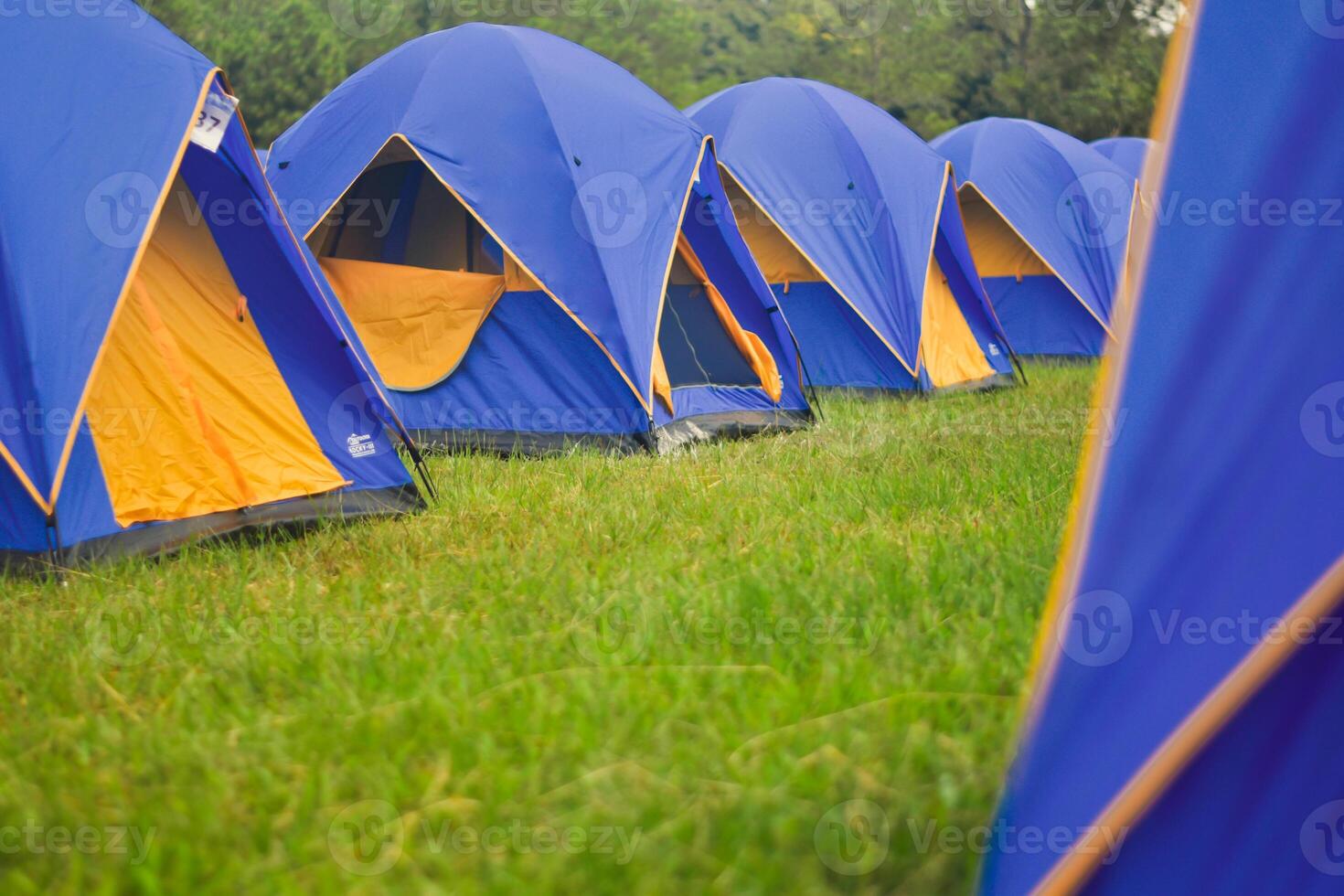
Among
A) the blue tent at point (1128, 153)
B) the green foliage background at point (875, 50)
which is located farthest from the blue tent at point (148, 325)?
the green foliage background at point (875, 50)

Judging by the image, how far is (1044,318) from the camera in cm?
1050

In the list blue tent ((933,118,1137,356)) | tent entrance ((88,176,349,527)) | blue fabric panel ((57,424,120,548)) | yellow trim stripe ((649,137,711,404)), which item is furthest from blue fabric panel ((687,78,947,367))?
blue fabric panel ((57,424,120,548))

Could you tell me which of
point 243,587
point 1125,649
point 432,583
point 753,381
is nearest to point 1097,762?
point 1125,649

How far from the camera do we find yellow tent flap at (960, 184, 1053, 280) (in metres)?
10.4

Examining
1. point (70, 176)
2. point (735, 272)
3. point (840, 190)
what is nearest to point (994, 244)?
point (840, 190)

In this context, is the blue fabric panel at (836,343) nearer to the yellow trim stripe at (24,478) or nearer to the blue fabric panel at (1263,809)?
the yellow trim stripe at (24,478)

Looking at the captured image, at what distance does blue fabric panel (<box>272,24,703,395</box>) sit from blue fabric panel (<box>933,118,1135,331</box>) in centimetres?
491

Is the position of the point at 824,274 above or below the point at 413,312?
below

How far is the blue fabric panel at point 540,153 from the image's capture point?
547cm

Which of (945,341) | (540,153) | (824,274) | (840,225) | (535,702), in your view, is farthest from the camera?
(945,341)

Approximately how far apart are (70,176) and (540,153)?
2.53 metres

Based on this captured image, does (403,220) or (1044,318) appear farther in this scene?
(1044,318)

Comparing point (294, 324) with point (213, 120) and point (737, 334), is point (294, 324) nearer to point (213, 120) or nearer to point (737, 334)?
point (213, 120)

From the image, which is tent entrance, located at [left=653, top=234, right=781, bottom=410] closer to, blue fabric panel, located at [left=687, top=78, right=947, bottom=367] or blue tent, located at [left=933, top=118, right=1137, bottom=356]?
blue fabric panel, located at [left=687, top=78, right=947, bottom=367]
